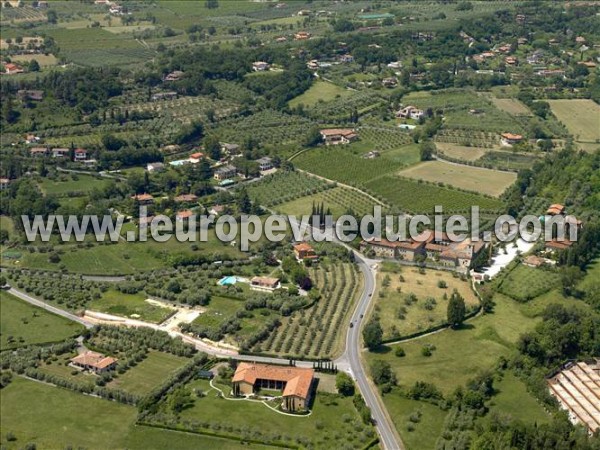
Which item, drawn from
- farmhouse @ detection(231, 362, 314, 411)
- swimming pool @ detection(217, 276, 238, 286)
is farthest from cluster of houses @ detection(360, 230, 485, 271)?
farmhouse @ detection(231, 362, 314, 411)

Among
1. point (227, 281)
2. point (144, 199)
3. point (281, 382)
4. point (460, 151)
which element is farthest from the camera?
point (460, 151)

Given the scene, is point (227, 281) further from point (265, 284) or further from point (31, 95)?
point (31, 95)

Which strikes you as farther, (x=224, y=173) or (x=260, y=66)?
(x=260, y=66)

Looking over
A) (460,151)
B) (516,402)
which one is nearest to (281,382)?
(516,402)

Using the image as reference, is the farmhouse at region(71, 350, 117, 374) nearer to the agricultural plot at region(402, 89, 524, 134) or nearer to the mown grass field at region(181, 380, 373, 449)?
the mown grass field at region(181, 380, 373, 449)

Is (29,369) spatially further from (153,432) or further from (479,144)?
(479,144)

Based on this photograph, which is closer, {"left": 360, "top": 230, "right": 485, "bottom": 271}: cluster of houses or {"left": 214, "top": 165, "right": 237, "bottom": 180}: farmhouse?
{"left": 360, "top": 230, "right": 485, "bottom": 271}: cluster of houses
